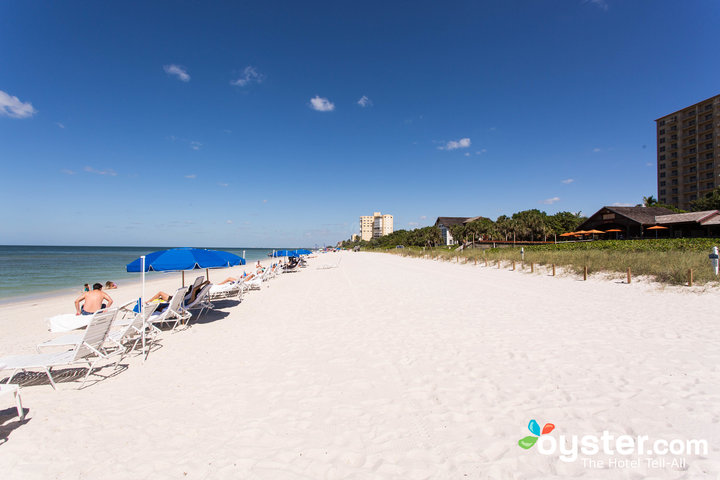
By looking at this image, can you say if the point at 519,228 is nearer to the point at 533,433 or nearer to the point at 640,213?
the point at 640,213

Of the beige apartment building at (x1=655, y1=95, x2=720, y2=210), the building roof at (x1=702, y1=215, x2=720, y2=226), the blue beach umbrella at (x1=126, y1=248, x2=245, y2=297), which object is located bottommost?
the blue beach umbrella at (x1=126, y1=248, x2=245, y2=297)

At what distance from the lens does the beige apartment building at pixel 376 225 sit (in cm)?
17009

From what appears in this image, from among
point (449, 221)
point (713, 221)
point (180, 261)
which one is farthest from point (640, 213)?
point (180, 261)

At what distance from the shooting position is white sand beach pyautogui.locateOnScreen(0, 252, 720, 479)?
2506mm

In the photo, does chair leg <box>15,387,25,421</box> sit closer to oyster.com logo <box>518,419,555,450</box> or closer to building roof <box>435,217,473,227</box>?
oyster.com logo <box>518,419,555,450</box>

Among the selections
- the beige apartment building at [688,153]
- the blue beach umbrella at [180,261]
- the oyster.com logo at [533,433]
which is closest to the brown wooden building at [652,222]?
the beige apartment building at [688,153]

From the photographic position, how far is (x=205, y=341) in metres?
5.88

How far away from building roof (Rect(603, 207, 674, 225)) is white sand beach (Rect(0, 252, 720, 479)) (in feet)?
129

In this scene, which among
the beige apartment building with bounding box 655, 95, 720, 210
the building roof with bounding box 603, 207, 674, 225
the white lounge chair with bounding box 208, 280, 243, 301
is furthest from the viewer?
the beige apartment building with bounding box 655, 95, 720, 210

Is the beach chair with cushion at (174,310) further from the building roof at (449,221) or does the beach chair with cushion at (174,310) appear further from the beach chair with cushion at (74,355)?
the building roof at (449,221)

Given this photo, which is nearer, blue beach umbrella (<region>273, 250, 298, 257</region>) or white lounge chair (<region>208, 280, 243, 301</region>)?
white lounge chair (<region>208, 280, 243, 301</region>)

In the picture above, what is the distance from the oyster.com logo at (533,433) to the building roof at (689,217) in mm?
43020

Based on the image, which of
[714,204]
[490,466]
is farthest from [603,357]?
[714,204]

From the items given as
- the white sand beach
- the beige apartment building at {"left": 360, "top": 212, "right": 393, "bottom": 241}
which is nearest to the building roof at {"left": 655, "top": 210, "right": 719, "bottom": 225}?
the white sand beach
